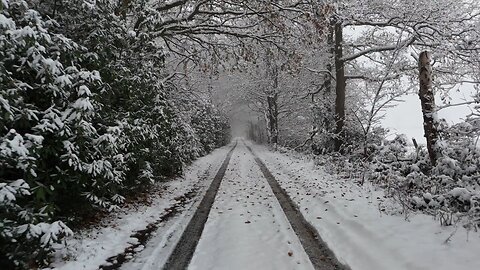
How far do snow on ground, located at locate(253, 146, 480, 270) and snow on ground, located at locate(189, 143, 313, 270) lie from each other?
65cm

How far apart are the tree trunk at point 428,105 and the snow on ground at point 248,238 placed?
3.45 m

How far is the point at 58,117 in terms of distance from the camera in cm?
491

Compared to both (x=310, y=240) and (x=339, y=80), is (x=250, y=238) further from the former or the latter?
(x=339, y=80)

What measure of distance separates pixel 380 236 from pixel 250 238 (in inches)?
84.5

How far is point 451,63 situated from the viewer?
12125mm

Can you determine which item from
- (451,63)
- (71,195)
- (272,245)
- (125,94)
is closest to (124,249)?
(71,195)

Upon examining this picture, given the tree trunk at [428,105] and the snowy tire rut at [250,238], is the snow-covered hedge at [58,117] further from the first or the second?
the tree trunk at [428,105]

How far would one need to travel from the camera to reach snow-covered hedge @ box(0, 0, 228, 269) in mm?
4191

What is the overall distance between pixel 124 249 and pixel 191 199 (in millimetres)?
4271

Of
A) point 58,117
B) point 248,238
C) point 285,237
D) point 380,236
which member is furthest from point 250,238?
point 58,117

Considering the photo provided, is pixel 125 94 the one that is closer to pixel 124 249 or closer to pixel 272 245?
pixel 124 249

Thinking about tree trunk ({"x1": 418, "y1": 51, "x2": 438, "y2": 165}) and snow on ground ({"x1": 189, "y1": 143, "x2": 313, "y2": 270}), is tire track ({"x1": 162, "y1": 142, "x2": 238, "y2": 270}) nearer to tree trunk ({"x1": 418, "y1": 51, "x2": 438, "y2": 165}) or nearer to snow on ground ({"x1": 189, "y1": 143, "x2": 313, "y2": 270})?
snow on ground ({"x1": 189, "y1": 143, "x2": 313, "y2": 270})

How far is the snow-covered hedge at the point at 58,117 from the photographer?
4.19 m

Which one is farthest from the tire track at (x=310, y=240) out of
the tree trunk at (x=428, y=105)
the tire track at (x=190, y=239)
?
the tree trunk at (x=428, y=105)
